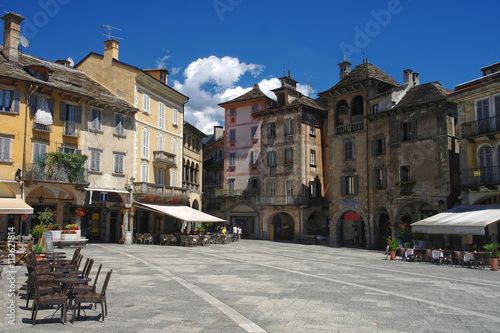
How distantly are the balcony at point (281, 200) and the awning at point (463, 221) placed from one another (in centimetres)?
1768

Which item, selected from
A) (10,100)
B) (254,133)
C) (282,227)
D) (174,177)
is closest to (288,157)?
(254,133)

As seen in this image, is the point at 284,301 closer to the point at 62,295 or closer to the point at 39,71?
the point at 62,295

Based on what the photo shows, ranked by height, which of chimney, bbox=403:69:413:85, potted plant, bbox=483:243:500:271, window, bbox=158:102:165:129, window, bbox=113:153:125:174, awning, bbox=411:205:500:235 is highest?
chimney, bbox=403:69:413:85

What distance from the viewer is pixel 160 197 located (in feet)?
120

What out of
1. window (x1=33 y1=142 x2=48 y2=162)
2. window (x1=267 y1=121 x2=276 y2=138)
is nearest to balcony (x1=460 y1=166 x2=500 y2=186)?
window (x1=267 y1=121 x2=276 y2=138)

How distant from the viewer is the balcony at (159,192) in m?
34.3

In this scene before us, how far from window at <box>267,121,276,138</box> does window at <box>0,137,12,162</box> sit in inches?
1016

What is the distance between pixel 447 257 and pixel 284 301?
48.7ft

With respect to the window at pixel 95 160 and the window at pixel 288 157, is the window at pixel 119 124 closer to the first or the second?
the window at pixel 95 160

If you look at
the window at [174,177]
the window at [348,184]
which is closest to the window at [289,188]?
the window at [348,184]

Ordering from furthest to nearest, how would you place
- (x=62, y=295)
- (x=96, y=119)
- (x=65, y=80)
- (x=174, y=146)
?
(x=174, y=146) → (x=96, y=119) → (x=65, y=80) → (x=62, y=295)

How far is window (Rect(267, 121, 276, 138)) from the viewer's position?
1806 inches

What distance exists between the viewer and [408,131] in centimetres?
3309

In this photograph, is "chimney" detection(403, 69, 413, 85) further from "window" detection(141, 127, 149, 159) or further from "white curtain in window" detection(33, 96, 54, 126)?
"white curtain in window" detection(33, 96, 54, 126)
